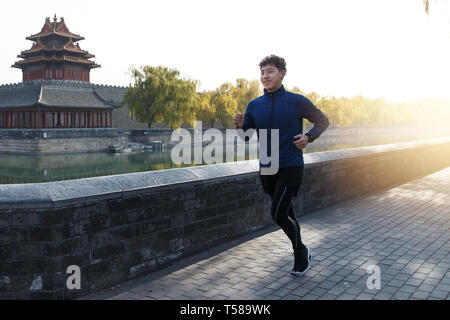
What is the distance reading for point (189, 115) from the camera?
4638cm

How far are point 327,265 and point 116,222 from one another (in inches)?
78.2

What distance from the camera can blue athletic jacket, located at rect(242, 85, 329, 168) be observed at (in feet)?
12.3

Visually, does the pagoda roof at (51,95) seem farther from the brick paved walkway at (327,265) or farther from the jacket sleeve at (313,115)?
the jacket sleeve at (313,115)

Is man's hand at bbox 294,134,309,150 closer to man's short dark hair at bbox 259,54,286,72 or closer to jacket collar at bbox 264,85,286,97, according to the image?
jacket collar at bbox 264,85,286,97

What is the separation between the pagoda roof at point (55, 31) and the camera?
53.9 metres

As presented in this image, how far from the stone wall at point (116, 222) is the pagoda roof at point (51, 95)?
3936cm

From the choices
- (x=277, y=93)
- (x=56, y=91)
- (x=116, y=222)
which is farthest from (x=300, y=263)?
(x=56, y=91)

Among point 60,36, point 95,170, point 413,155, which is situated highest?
point 60,36

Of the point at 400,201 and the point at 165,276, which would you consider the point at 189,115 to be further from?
the point at 165,276

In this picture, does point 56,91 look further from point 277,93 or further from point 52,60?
point 277,93

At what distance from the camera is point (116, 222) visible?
12.2 ft

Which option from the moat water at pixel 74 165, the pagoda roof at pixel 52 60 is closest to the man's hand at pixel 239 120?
the moat water at pixel 74 165

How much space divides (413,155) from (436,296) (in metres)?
8.61

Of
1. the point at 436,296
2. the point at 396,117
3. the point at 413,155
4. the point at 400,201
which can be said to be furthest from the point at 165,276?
the point at 396,117
